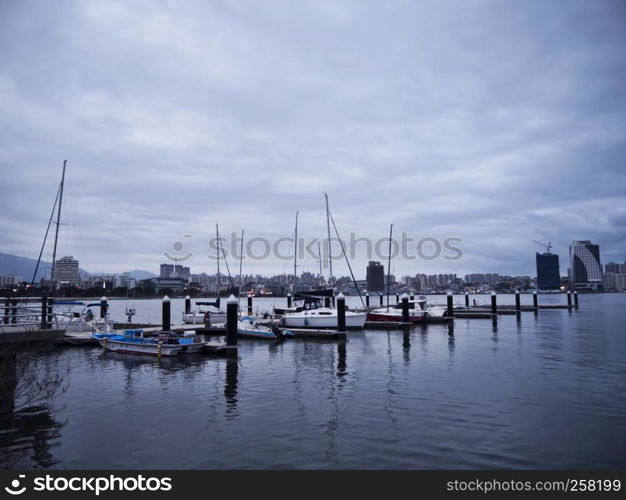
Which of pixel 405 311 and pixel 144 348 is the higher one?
pixel 405 311

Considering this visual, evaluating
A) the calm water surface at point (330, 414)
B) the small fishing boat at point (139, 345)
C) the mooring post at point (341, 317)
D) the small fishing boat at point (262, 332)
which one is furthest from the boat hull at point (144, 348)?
the mooring post at point (341, 317)

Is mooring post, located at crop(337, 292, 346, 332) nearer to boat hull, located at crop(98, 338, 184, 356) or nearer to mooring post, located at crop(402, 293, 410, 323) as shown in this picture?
mooring post, located at crop(402, 293, 410, 323)

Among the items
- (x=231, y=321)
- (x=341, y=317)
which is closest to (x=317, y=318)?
(x=341, y=317)

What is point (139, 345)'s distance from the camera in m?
31.1

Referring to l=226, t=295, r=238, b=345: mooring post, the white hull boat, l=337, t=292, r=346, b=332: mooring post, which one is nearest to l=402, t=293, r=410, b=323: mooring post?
the white hull boat

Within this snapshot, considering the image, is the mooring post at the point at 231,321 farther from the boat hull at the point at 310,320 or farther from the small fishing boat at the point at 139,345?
the boat hull at the point at 310,320

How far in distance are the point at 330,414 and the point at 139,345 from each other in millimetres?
20216

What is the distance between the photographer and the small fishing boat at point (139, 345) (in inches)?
1203

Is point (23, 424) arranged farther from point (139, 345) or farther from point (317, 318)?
point (317, 318)

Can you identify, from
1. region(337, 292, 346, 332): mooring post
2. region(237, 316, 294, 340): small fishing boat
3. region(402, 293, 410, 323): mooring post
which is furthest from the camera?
region(402, 293, 410, 323): mooring post

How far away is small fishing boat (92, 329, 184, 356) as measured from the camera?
30.5 m

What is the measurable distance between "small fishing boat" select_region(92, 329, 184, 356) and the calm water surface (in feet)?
3.24

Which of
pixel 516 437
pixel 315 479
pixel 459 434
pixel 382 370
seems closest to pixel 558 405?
pixel 516 437

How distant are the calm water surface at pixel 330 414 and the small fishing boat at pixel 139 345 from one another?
0.99 metres
